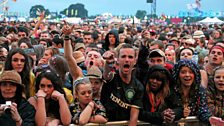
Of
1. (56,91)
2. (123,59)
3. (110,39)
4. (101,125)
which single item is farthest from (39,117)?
(110,39)

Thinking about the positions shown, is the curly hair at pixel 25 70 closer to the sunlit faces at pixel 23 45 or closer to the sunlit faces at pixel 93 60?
the sunlit faces at pixel 93 60

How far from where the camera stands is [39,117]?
446 centimetres

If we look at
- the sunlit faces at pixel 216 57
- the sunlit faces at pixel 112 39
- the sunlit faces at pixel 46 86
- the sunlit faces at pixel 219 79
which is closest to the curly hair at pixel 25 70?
the sunlit faces at pixel 46 86

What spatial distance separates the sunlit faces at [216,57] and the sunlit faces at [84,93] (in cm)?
270

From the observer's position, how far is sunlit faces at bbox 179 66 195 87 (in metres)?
5.32

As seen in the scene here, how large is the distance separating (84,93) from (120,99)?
1.42 feet

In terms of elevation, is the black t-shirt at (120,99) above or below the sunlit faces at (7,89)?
below

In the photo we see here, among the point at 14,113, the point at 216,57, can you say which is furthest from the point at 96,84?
the point at 216,57

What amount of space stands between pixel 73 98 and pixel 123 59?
0.81 metres

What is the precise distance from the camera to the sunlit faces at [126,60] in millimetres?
5004

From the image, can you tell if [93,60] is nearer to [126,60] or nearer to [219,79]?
[126,60]

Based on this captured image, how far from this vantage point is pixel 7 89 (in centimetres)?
441

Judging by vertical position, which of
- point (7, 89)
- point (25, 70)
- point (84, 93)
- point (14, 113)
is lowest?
point (14, 113)

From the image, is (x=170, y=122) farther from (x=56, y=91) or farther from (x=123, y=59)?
(x=56, y=91)
